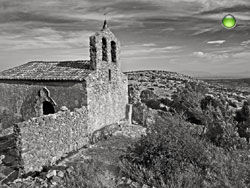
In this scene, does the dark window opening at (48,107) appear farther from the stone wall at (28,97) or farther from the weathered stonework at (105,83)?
the weathered stonework at (105,83)

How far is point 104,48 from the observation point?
41.1ft

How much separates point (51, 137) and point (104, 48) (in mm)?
6002

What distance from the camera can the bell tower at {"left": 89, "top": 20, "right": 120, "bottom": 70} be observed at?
37.5 feet

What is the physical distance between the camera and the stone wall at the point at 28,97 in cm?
1104

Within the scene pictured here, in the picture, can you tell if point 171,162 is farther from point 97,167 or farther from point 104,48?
point 104,48

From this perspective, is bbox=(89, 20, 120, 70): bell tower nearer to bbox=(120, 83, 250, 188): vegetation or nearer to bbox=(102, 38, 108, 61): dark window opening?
bbox=(102, 38, 108, 61): dark window opening

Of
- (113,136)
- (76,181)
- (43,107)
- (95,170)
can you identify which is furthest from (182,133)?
(43,107)

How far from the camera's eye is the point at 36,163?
815 cm

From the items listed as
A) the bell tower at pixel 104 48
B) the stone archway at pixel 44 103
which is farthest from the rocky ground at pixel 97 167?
the bell tower at pixel 104 48

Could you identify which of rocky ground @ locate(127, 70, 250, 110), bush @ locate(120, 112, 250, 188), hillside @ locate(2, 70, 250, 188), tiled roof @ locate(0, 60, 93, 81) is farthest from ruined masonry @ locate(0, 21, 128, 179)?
rocky ground @ locate(127, 70, 250, 110)

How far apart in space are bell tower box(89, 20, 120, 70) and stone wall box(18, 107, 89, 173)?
274 cm

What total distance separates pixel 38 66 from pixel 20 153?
7.29 meters

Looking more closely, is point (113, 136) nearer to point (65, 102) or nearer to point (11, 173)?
point (65, 102)

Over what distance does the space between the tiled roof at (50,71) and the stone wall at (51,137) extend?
1986 millimetres
